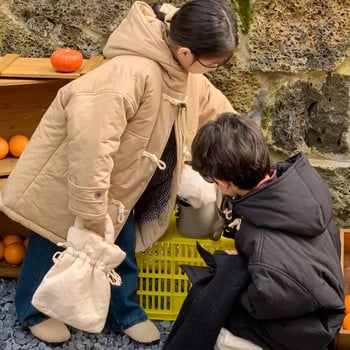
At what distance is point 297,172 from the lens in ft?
6.56

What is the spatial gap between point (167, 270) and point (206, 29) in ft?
3.21

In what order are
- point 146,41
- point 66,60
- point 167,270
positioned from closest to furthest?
point 146,41 → point 66,60 → point 167,270

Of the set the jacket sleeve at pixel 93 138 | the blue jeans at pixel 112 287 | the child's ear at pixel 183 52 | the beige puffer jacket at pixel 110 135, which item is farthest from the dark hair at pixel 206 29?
the blue jeans at pixel 112 287

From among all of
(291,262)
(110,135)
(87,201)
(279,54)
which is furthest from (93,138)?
(279,54)

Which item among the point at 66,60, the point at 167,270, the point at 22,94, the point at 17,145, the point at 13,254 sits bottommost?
the point at 13,254

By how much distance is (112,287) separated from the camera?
263cm

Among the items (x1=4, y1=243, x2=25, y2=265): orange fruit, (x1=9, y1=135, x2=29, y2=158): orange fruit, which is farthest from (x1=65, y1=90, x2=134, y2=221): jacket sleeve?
(x1=4, y1=243, x2=25, y2=265): orange fruit

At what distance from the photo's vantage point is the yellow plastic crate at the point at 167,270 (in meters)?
2.69

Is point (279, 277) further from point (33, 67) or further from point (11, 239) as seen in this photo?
point (11, 239)

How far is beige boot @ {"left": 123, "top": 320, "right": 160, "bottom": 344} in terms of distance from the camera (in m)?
2.66

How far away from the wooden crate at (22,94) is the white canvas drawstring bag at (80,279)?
0.51 meters

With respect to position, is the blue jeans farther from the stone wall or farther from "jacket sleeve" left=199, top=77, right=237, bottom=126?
the stone wall

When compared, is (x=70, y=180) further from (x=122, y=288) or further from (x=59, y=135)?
(x=122, y=288)

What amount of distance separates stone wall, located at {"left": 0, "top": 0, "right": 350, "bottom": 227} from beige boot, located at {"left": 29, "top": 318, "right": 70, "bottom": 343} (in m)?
1.00
